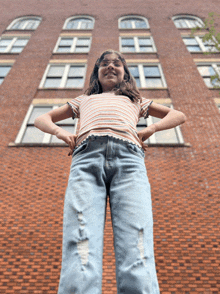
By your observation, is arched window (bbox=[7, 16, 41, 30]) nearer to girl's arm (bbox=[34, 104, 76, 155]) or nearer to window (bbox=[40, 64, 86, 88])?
window (bbox=[40, 64, 86, 88])

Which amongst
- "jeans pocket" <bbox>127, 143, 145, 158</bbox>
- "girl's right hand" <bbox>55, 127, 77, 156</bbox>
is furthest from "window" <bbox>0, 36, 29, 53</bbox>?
"jeans pocket" <bbox>127, 143, 145, 158</bbox>

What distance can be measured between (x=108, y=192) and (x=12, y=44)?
51.8ft

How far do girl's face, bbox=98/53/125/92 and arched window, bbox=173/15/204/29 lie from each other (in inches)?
635

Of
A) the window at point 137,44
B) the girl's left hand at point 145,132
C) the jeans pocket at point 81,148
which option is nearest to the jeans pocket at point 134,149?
the girl's left hand at point 145,132

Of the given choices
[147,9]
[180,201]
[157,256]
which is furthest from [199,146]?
[147,9]

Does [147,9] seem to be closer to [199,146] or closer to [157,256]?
[199,146]

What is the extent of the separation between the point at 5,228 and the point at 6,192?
3.89ft

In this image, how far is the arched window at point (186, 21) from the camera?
1620 centimetres

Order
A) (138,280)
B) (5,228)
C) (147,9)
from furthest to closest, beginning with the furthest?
(147,9), (5,228), (138,280)

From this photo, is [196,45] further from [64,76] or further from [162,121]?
[162,121]

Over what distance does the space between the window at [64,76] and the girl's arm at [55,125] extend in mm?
9219

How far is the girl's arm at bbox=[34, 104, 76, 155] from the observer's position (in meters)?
1.83

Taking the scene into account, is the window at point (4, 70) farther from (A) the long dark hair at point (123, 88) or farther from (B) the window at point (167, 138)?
(A) the long dark hair at point (123, 88)

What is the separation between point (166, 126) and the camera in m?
2.08
